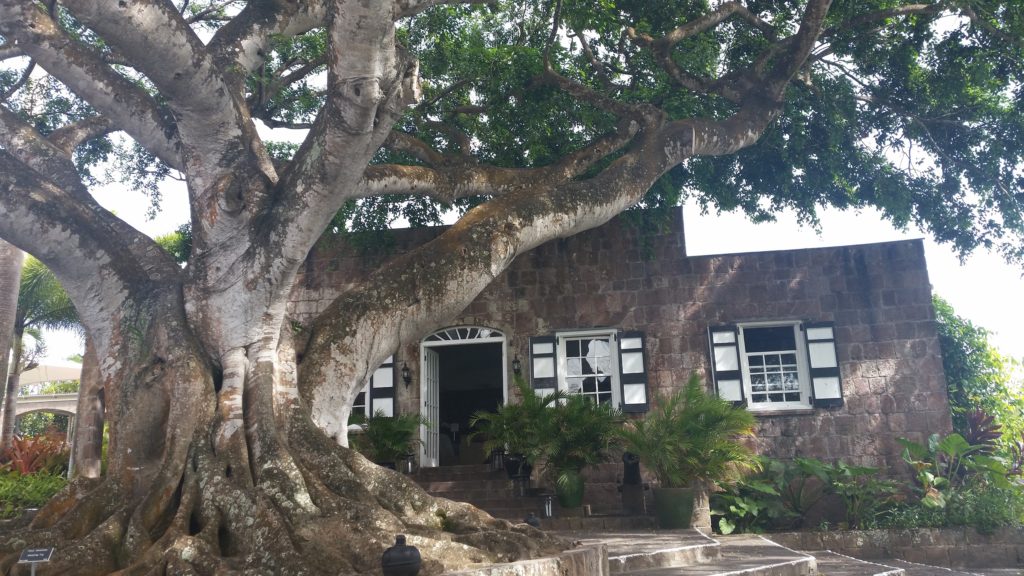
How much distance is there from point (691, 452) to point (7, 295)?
8.78m

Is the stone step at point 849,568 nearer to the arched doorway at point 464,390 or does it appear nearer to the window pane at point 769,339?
the window pane at point 769,339

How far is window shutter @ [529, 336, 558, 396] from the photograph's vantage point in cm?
1137

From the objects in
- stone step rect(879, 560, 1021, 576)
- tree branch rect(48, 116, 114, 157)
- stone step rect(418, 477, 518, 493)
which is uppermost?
tree branch rect(48, 116, 114, 157)

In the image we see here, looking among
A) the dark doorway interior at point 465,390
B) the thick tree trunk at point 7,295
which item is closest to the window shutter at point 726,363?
the dark doorway interior at point 465,390

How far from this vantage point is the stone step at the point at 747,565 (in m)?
6.00

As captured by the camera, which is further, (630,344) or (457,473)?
(630,344)

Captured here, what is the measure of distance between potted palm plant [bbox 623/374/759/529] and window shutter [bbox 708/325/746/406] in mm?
1717

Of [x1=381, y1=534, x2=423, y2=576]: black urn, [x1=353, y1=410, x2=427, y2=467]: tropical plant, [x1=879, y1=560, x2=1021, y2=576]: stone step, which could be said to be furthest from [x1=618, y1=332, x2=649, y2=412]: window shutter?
[x1=381, y1=534, x2=423, y2=576]: black urn

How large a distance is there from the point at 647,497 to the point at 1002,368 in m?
6.11

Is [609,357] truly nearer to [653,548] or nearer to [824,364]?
[824,364]

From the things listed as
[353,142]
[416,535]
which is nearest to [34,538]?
[416,535]

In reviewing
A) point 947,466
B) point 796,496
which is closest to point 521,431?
point 796,496

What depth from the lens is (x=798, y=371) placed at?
1120cm

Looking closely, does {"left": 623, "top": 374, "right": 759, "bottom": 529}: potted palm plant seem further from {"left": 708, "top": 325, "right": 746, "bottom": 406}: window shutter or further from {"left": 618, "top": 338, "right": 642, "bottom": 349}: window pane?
{"left": 618, "top": 338, "right": 642, "bottom": 349}: window pane
